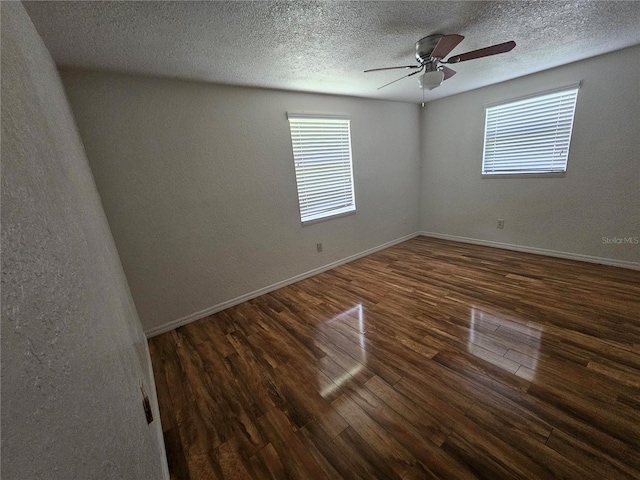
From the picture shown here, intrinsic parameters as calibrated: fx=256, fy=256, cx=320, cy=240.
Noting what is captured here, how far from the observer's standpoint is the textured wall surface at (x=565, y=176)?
2.78m

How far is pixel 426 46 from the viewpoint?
1.99 meters

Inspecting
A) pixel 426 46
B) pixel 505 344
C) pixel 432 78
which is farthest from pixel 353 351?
pixel 426 46

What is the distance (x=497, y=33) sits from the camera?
2.00m

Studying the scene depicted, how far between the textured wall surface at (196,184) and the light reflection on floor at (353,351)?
3.54 ft

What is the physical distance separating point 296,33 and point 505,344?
2704 mm

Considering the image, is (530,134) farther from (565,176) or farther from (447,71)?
(447,71)

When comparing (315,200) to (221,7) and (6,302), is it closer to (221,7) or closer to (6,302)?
(221,7)

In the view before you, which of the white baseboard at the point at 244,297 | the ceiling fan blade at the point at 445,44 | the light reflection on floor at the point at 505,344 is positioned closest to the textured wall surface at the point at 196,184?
the white baseboard at the point at 244,297

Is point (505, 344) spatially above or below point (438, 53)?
below

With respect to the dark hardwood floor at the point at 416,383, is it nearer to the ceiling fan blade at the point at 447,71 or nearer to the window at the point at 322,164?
the window at the point at 322,164

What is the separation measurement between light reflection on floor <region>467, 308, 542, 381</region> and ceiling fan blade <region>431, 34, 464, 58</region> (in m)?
2.16

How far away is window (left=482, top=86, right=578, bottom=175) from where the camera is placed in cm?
314

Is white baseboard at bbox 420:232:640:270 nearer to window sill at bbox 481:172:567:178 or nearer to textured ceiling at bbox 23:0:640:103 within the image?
window sill at bbox 481:172:567:178

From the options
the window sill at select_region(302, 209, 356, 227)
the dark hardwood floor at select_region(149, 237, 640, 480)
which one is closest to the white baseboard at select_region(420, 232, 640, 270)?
the dark hardwood floor at select_region(149, 237, 640, 480)
